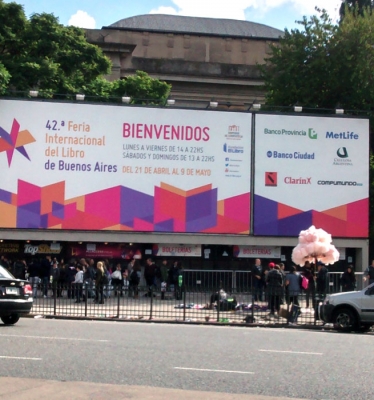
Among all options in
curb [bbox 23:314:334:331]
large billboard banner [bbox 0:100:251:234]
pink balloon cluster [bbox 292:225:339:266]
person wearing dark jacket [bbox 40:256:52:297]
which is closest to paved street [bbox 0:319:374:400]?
curb [bbox 23:314:334:331]

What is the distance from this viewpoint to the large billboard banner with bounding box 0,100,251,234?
32.1 meters

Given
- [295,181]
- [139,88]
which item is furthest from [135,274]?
[139,88]

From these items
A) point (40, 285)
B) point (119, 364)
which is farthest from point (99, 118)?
point (119, 364)

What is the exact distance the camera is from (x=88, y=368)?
11.7m

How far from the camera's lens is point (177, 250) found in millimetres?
33500

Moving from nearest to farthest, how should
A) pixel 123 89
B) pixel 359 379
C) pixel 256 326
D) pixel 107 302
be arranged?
pixel 359 379
pixel 256 326
pixel 107 302
pixel 123 89

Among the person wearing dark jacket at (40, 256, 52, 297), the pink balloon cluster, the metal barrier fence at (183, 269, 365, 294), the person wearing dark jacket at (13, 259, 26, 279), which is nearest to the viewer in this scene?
the pink balloon cluster

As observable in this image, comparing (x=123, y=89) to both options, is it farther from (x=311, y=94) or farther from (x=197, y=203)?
(x=197, y=203)

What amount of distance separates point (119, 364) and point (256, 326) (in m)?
9.88

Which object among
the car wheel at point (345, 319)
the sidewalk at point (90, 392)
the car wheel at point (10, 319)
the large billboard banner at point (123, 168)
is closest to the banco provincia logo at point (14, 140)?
the large billboard banner at point (123, 168)

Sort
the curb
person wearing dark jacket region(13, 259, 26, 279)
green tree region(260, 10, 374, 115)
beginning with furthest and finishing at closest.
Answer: green tree region(260, 10, 374, 115), person wearing dark jacket region(13, 259, 26, 279), the curb

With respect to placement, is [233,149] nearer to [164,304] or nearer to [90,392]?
[164,304]

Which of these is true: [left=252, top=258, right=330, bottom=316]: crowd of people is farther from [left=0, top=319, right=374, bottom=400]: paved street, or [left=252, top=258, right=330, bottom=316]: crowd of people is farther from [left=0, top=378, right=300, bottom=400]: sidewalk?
[left=0, top=378, right=300, bottom=400]: sidewalk

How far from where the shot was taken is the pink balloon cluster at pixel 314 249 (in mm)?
24453
